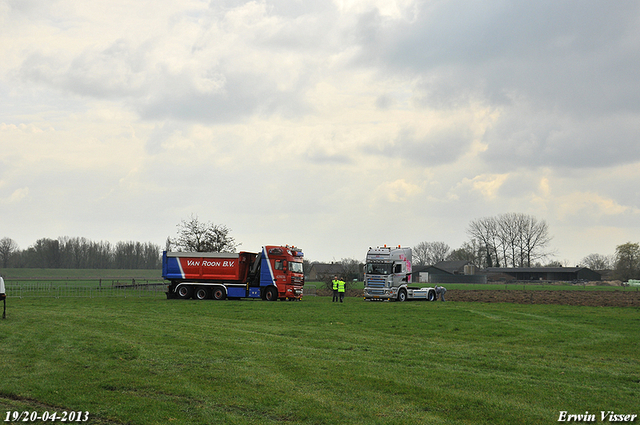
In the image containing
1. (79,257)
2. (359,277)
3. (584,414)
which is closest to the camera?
(584,414)

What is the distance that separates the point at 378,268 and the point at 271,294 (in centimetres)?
783

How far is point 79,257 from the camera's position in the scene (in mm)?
139625

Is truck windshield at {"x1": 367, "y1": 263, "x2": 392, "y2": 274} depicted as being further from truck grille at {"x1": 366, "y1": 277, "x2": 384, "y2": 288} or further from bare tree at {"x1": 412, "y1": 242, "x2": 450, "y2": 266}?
bare tree at {"x1": 412, "y1": 242, "x2": 450, "y2": 266}

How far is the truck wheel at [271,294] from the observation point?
37688mm

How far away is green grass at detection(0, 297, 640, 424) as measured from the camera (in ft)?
27.3

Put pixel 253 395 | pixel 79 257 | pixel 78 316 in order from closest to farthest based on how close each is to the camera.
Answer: pixel 253 395
pixel 78 316
pixel 79 257

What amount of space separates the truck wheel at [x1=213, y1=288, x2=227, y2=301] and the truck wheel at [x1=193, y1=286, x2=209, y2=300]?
0.55 metres

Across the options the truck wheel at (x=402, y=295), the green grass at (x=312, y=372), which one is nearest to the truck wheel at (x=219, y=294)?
the truck wheel at (x=402, y=295)

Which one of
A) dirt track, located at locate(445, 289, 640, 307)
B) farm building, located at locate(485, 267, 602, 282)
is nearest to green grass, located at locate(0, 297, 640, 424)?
dirt track, located at locate(445, 289, 640, 307)

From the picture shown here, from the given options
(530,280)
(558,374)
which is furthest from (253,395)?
(530,280)

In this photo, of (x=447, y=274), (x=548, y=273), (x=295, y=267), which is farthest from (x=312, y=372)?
(x=548, y=273)

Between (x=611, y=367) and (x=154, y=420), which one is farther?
(x=611, y=367)

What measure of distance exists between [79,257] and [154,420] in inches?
5697

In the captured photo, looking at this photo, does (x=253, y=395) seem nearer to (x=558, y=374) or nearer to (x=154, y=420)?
(x=154, y=420)
